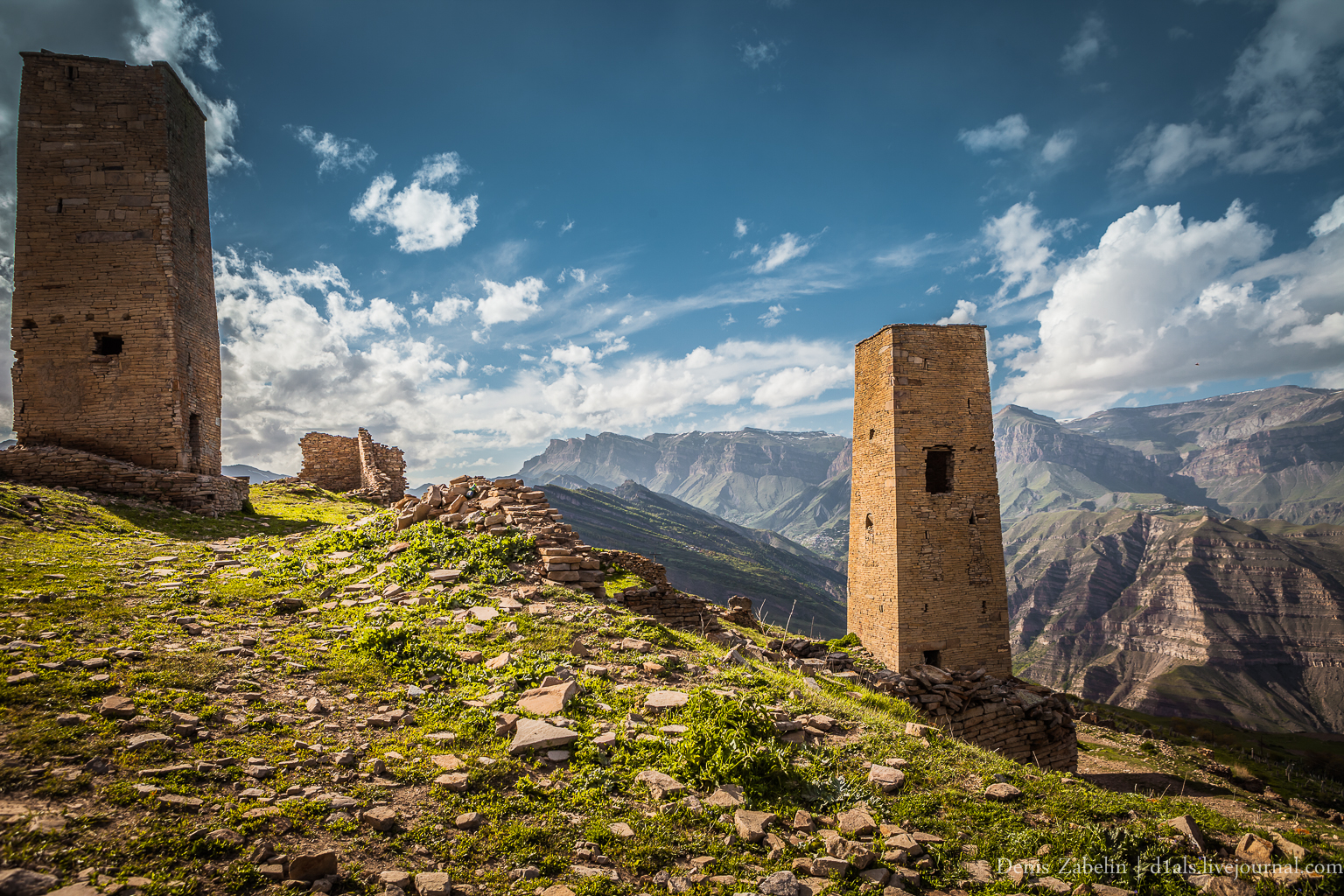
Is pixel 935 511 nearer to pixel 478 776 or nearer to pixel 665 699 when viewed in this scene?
pixel 665 699

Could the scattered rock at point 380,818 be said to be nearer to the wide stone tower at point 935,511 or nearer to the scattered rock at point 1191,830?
the scattered rock at point 1191,830

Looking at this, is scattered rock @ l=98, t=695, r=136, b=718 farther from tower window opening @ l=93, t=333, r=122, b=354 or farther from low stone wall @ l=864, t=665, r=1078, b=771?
tower window opening @ l=93, t=333, r=122, b=354

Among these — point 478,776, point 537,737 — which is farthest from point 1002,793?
point 478,776

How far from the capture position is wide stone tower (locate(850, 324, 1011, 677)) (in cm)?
1723

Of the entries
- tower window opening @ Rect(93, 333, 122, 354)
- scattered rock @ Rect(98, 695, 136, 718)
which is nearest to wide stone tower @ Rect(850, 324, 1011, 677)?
scattered rock @ Rect(98, 695, 136, 718)

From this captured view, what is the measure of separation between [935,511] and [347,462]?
30.5 m

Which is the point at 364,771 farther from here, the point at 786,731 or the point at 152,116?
the point at 152,116

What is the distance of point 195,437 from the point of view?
19.0 m

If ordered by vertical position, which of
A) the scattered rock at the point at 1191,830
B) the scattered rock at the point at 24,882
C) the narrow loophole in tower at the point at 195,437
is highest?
the narrow loophole in tower at the point at 195,437

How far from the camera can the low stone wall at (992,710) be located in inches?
595

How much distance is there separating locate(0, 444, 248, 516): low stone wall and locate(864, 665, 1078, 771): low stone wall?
2008 cm

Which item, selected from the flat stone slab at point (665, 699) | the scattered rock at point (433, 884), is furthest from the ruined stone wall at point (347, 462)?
the scattered rock at point (433, 884)

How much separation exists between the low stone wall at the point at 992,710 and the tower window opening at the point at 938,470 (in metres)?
5.68

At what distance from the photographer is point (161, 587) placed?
8602mm
